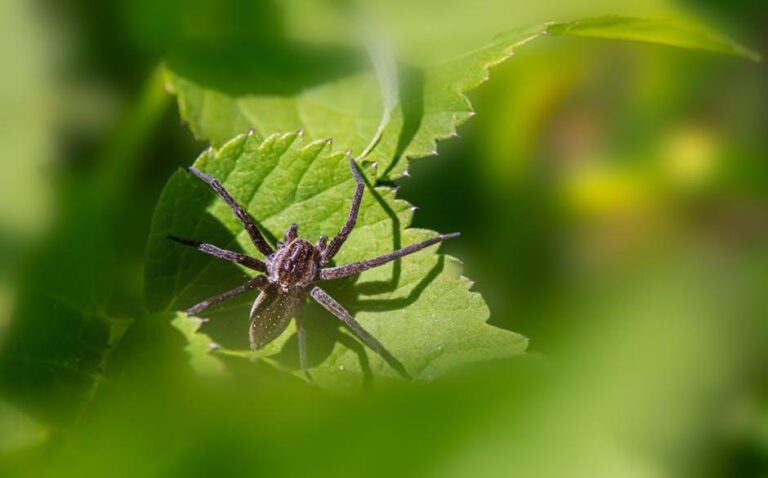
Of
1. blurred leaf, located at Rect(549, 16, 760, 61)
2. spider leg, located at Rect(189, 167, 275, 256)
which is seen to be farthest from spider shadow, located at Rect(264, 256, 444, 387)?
blurred leaf, located at Rect(549, 16, 760, 61)

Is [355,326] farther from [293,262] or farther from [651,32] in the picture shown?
[651,32]

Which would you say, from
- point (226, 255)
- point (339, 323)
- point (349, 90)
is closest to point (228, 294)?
point (226, 255)

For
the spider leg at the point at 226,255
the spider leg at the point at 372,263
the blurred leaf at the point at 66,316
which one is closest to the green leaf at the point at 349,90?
the spider leg at the point at 372,263

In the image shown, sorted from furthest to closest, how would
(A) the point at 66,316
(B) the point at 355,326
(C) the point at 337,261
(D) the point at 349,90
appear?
(D) the point at 349,90
(C) the point at 337,261
(B) the point at 355,326
(A) the point at 66,316

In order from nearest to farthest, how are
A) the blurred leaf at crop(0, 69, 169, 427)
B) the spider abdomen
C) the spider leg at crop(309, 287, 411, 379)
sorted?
the blurred leaf at crop(0, 69, 169, 427) < the spider leg at crop(309, 287, 411, 379) < the spider abdomen

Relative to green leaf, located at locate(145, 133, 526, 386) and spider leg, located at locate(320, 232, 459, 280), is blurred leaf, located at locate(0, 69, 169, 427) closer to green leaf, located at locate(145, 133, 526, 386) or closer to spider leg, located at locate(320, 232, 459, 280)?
green leaf, located at locate(145, 133, 526, 386)

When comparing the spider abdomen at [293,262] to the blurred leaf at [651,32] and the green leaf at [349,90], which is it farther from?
the blurred leaf at [651,32]
